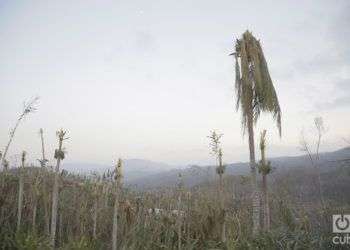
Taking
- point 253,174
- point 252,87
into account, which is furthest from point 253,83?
point 253,174

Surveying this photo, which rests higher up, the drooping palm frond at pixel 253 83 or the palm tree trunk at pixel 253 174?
the drooping palm frond at pixel 253 83

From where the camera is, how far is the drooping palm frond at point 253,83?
1653 centimetres

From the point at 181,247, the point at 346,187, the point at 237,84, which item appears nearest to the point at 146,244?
the point at 181,247

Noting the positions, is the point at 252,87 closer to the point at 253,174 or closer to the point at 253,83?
the point at 253,83

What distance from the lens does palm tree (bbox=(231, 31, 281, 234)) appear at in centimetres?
1652

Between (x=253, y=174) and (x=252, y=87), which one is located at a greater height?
(x=252, y=87)

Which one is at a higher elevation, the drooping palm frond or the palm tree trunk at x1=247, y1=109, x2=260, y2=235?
the drooping palm frond

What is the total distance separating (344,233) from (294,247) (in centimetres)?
426

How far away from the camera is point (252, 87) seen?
16719 millimetres

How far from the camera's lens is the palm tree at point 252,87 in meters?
16.5

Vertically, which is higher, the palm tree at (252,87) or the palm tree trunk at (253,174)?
the palm tree at (252,87)

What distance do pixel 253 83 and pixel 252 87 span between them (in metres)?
0.17

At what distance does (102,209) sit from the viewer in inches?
766

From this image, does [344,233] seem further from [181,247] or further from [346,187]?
[346,187]
